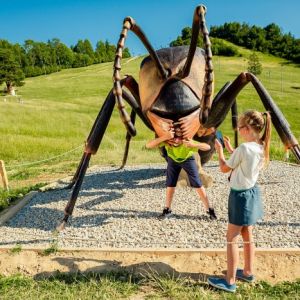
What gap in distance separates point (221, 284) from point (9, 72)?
50.8 meters

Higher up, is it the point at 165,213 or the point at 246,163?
the point at 246,163

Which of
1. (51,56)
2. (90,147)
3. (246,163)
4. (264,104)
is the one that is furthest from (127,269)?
(51,56)

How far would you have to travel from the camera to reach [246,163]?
3.28 meters

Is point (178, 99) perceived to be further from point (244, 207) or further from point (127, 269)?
point (127, 269)

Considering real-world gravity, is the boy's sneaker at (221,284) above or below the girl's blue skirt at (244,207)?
below

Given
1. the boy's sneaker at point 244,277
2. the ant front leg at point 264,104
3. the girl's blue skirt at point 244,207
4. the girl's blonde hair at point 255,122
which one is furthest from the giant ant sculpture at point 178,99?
the boy's sneaker at point 244,277

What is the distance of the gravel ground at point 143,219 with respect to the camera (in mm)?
4488

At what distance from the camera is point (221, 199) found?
609cm

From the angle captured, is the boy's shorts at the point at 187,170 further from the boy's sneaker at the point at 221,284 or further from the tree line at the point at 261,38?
the tree line at the point at 261,38

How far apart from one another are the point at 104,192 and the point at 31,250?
8.64 ft

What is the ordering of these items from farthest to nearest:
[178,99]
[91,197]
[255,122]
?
[91,197] < [178,99] < [255,122]

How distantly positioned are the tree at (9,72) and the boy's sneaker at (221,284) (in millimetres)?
48449

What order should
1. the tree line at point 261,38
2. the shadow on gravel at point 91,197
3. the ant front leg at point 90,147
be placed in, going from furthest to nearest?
1. the tree line at point 261,38
2. the shadow on gravel at point 91,197
3. the ant front leg at point 90,147

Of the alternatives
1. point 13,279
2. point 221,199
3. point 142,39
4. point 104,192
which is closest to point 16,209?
point 104,192
